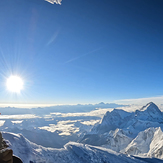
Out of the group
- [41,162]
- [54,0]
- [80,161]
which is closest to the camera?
[54,0]

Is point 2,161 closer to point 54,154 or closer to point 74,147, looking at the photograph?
point 54,154

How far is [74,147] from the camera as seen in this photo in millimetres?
41812

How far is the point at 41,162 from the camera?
29.6 meters

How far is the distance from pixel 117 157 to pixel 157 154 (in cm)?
6377

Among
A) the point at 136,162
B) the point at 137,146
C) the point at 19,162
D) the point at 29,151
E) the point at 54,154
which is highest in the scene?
the point at 19,162

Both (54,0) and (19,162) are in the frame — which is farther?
(54,0)

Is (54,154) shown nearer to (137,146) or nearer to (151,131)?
(137,146)

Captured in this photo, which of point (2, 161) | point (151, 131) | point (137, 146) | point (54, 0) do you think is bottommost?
point (137, 146)

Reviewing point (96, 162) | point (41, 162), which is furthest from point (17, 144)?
point (96, 162)

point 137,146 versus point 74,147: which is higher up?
point 74,147

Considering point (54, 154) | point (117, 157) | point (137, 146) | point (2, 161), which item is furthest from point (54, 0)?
point (137, 146)

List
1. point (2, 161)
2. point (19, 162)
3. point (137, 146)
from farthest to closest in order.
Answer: point (137, 146), point (19, 162), point (2, 161)

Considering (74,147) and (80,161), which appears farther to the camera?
(74,147)

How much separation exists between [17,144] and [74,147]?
18.5 meters
